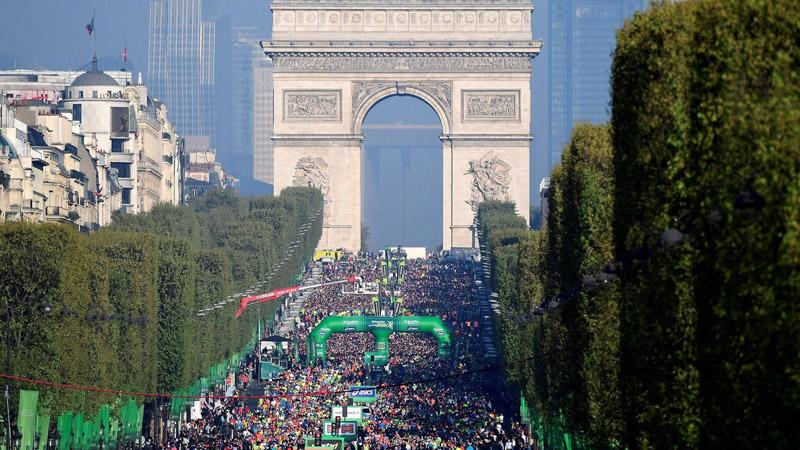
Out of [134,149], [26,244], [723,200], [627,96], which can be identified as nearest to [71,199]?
[134,149]

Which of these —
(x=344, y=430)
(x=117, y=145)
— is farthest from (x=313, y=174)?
(x=344, y=430)

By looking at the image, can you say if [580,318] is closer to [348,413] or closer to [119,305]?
[348,413]

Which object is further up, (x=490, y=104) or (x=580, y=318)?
(x=490, y=104)

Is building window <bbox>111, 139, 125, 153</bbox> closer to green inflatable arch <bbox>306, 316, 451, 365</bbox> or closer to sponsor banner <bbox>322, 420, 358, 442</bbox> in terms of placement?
green inflatable arch <bbox>306, 316, 451, 365</bbox>

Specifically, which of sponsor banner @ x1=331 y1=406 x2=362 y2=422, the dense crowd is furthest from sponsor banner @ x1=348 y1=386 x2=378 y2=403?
sponsor banner @ x1=331 y1=406 x2=362 y2=422

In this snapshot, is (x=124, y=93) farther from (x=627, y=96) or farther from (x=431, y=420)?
(x=627, y=96)

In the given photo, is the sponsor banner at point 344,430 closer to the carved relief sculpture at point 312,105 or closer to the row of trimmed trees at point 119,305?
the row of trimmed trees at point 119,305

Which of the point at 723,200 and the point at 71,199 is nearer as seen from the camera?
the point at 723,200
